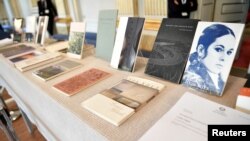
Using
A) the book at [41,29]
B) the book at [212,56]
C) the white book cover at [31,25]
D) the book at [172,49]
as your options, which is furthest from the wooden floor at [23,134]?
the book at [212,56]

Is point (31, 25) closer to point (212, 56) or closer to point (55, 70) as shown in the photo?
point (55, 70)

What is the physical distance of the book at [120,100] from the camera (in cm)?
55

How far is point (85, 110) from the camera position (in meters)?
0.61

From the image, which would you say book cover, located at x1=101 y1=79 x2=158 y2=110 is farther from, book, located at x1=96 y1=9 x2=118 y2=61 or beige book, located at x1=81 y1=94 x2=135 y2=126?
book, located at x1=96 y1=9 x2=118 y2=61

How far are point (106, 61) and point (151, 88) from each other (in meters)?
0.43

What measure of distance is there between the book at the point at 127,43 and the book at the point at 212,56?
0.86 feet

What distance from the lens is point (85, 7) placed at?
329 cm

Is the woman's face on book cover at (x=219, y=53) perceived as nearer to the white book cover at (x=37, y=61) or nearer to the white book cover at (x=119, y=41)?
the white book cover at (x=119, y=41)

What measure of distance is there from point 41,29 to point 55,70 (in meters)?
0.81

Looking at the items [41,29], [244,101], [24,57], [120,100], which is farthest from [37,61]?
[244,101]

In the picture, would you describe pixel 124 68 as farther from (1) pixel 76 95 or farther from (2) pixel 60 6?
(2) pixel 60 6

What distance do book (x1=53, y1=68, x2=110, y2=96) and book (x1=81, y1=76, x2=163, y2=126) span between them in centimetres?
11

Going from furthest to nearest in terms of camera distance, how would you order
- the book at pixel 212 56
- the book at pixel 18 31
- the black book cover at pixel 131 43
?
the book at pixel 18 31, the black book cover at pixel 131 43, the book at pixel 212 56

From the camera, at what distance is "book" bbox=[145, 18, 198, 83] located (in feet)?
2.29
